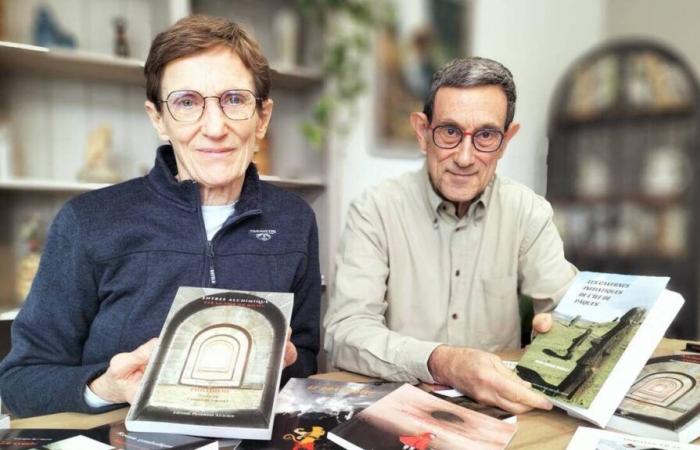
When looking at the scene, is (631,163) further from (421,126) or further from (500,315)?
(421,126)

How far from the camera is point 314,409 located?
858 mm

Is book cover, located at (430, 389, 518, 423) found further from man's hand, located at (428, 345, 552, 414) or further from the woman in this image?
the woman

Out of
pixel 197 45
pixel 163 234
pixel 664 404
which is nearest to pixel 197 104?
pixel 197 45

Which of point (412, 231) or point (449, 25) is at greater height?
point (449, 25)

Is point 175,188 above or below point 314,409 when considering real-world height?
above

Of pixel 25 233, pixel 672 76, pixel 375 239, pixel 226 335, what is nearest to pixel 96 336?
pixel 226 335

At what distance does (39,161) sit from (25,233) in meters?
0.35

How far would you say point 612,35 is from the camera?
4.09 m

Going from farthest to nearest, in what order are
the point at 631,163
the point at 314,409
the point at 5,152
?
the point at 631,163, the point at 5,152, the point at 314,409

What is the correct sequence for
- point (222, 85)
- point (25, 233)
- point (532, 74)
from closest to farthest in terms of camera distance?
point (222, 85), point (25, 233), point (532, 74)

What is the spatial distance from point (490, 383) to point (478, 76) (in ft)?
2.26

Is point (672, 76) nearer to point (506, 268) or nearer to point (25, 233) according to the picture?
point (506, 268)

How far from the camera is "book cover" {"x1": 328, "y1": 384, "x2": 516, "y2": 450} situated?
737 mm

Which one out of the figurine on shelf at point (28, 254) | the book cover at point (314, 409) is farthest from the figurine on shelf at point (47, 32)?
the book cover at point (314, 409)
